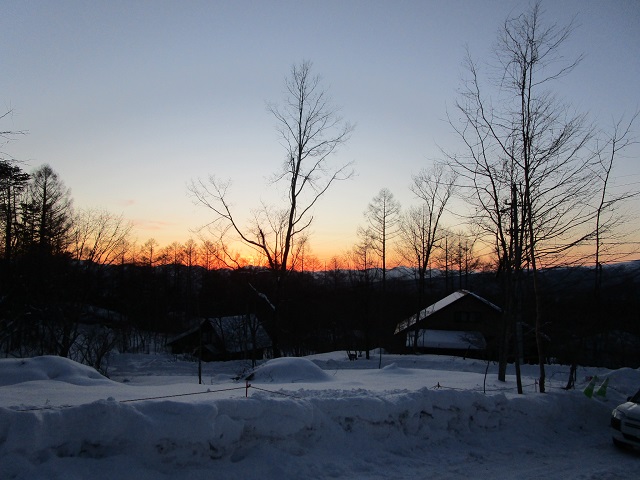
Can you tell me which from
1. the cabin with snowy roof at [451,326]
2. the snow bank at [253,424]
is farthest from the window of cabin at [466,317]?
the snow bank at [253,424]

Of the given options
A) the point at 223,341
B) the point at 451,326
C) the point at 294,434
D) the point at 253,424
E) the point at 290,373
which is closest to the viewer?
the point at 253,424

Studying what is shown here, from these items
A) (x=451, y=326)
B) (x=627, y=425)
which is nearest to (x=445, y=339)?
(x=451, y=326)

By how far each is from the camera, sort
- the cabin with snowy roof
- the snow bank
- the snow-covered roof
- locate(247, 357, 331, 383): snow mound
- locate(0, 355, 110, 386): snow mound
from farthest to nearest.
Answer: the cabin with snowy roof, the snow-covered roof, locate(247, 357, 331, 383): snow mound, locate(0, 355, 110, 386): snow mound, the snow bank

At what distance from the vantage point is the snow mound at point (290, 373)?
14945 mm

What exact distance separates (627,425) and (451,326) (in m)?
37.0

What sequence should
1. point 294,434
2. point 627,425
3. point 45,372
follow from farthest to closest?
point 45,372 → point 627,425 → point 294,434

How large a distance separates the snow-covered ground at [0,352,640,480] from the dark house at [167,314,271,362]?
3305cm

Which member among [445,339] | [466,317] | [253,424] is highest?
[466,317]

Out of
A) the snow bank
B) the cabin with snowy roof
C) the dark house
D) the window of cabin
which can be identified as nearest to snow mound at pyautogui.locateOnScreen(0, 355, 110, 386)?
the snow bank

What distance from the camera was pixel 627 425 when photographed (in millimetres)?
8641

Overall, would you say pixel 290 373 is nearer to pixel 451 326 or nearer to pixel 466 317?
pixel 451 326

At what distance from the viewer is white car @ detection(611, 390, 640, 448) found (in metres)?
8.43

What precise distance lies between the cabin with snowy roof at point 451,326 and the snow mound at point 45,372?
31926 mm

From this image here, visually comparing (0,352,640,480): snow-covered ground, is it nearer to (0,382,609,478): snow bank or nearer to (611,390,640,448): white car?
(0,382,609,478): snow bank
